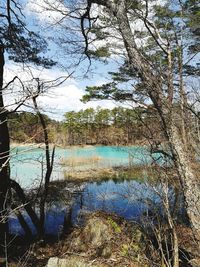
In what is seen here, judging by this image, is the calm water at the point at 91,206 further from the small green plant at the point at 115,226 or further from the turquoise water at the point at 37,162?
the small green plant at the point at 115,226

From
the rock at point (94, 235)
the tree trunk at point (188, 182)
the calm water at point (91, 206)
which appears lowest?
the calm water at point (91, 206)

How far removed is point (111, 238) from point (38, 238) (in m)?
1.92

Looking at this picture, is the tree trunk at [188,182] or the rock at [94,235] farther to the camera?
the rock at [94,235]

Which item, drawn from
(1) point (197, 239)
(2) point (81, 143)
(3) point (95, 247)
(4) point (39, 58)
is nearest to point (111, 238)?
(3) point (95, 247)

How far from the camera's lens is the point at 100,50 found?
39.2 ft

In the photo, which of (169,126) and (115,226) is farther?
(115,226)

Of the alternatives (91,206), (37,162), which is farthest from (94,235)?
(37,162)

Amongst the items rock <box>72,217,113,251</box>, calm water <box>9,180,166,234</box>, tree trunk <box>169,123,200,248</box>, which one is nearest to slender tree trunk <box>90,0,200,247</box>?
tree trunk <box>169,123,200,248</box>

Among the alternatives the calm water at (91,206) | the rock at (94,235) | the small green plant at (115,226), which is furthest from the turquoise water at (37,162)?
the rock at (94,235)

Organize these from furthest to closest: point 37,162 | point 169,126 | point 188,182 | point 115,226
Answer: point 37,162, point 115,226, point 169,126, point 188,182

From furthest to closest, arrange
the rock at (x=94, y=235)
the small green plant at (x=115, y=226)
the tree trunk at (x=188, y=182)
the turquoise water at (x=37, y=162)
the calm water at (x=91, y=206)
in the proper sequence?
the calm water at (x=91, y=206) → the small green plant at (x=115, y=226) → the rock at (x=94, y=235) → the tree trunk at (x=188, y=182) → the turquoise water at (x=37, y=162)

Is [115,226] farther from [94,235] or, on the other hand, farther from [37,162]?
[37,162]

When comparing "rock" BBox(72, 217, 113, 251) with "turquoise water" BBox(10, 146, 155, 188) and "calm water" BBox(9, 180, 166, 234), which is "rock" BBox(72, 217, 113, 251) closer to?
"turquoise water" BBox(10, 146, 155, 188)

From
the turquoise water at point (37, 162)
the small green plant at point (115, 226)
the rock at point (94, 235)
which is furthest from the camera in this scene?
the small green plant at point (115, 226)
